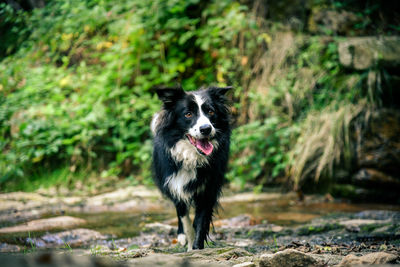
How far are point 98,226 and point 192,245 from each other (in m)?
1.58

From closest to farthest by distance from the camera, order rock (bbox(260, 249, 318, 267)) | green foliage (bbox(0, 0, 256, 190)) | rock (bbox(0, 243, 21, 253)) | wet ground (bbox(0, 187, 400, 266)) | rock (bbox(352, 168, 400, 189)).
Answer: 1. rock (bbox(260, 249, 318, 267))
2. wet ground (bbox(0, 187, 400, 266))
3. rock (bbox(0, 243, 21, 253))
4. rock (bbox(352, 168, 400, 189))
5. green foliage (bbox(0, 0, 256, 190))

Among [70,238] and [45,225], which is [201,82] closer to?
[45,225]

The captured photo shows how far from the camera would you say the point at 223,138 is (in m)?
3.59

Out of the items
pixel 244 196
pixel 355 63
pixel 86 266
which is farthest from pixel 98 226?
pixel 355 63

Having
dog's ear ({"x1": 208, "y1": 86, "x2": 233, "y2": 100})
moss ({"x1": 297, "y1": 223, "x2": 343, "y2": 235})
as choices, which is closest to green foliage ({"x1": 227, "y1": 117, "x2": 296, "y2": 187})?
moss ({"x1": 297, "y1": 223, "x2": 343, "y2": 235})

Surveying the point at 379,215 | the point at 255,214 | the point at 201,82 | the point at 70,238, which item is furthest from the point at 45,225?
the point at 201,82

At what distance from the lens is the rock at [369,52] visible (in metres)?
5.71

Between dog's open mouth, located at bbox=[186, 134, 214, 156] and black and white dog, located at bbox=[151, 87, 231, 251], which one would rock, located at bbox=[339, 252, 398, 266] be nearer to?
black and white dog, located at bbox=[151, 87, 231, 251]

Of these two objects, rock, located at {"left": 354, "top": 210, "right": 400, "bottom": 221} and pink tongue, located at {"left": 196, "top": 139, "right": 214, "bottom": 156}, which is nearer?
pink tongue, located at {"left": 196, "top": 139, "right": 214, "bottom": 156}

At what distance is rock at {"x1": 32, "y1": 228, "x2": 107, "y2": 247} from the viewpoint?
11.9 feet

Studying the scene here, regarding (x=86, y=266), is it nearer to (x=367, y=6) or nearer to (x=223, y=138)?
(x=223, y=138)

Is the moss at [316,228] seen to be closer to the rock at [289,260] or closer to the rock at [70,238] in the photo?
the rock at [289,260]

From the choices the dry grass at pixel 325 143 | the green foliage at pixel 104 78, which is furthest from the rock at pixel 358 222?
the green foliage at pixel 104 78

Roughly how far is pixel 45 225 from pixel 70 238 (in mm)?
637
